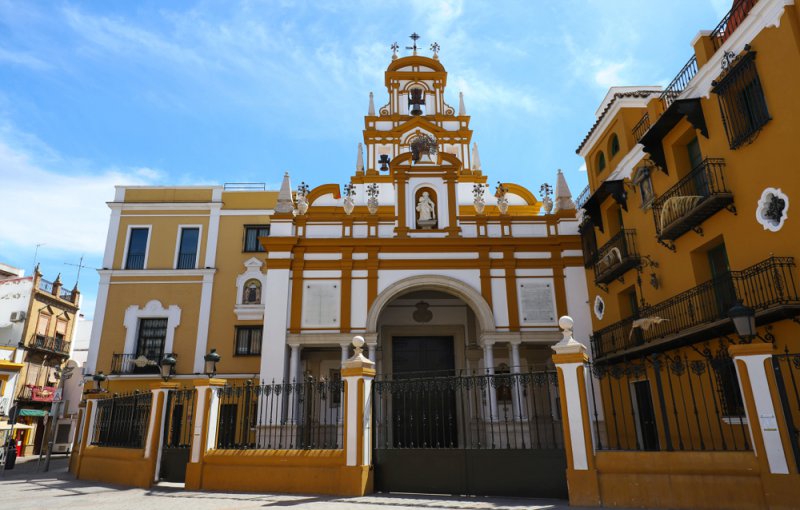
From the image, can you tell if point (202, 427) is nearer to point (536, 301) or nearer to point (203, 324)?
point (203, 324)

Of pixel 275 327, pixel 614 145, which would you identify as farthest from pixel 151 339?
pixel 614 145

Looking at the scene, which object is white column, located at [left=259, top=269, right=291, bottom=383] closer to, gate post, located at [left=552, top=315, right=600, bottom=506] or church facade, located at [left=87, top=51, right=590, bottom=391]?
church facade, located at [left=87, top=51, right=590, bottom=391]

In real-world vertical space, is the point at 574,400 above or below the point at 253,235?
below

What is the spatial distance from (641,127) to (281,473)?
1186cm

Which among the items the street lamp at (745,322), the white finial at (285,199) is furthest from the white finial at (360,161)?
the street lamp at (745,322)

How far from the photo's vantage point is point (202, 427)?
10.4 m

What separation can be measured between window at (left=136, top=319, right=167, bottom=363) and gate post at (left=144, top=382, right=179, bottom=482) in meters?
8.54

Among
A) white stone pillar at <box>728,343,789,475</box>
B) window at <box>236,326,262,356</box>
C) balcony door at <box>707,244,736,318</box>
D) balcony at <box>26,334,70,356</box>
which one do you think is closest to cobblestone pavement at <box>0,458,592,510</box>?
white stone pillar at <box>728,343,789,475</box>

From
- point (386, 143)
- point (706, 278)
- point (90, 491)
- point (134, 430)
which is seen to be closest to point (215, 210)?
point (386, 143)

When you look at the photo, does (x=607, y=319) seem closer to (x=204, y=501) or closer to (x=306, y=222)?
(x=306, y=222)

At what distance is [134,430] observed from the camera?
478 inches

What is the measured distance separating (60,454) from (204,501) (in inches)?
966

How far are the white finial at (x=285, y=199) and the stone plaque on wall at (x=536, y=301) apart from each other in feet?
25.3

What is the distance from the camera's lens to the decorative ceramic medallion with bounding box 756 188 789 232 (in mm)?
9023
